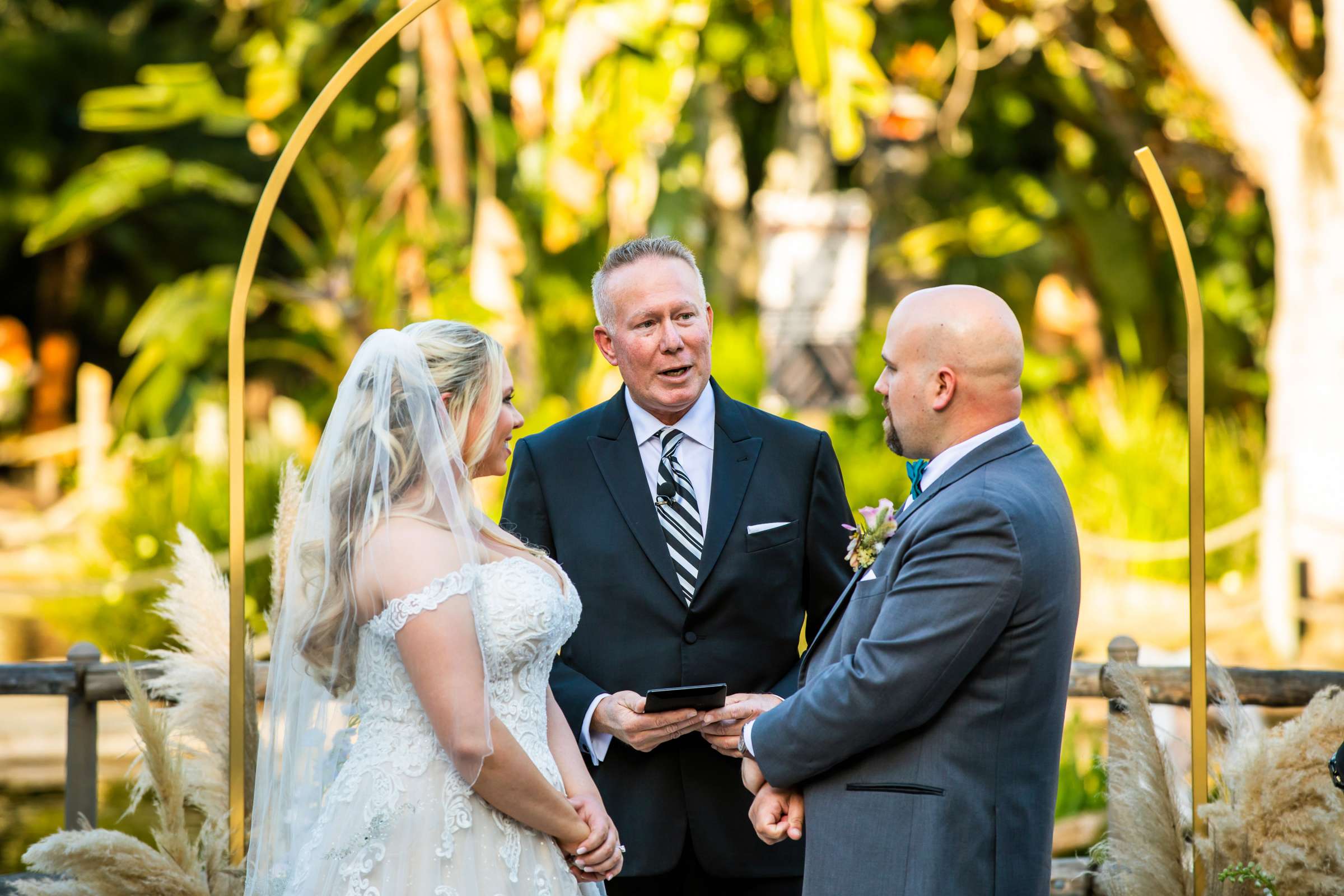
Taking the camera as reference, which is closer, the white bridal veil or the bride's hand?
the white bridal veil

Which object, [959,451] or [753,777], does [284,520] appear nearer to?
[753,777]

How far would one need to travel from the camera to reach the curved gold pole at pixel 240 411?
298cm

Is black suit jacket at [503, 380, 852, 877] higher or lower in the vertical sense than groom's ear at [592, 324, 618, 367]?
lower

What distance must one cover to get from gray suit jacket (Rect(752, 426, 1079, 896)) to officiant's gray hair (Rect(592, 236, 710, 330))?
2.83 feet

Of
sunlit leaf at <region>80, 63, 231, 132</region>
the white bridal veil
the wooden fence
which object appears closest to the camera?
the white bridal veil

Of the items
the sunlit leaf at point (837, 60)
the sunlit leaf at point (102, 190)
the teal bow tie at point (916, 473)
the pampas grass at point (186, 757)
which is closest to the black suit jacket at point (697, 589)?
the teal bow tie at point (916, 473)

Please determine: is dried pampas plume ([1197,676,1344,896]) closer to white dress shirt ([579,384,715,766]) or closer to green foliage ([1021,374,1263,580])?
white dress shirt ([579,384,715,766])

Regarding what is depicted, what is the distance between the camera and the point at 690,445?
2.87 metres

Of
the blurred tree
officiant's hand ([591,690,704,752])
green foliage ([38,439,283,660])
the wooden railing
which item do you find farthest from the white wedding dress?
the blurred tree

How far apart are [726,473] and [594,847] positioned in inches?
32.2

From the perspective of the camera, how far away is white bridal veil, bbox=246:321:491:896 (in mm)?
2211

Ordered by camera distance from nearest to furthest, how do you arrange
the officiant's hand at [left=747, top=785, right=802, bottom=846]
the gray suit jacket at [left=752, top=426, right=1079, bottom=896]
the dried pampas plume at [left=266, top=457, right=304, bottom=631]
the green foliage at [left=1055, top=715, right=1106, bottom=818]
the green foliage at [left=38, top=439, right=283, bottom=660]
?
the gray suit jacket at [left=752, top=426, right=1079, bottom=896] → the officiant's hand at [left=747, top=785, right=802, bottom=846] → the dried pampas plume at [left=266, top=457, right=304, bottom=631] → the green foliage at [left=1055, top=715, right=1106, bottom=818] → the green foliage at [left=38, top=439, right=283, bottom=660]

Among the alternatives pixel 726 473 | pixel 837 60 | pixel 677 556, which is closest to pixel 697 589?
pixel 677 556

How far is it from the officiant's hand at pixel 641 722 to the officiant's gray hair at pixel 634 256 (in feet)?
2.63
